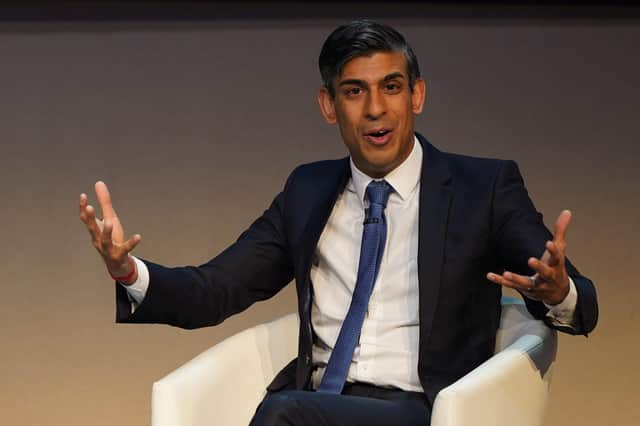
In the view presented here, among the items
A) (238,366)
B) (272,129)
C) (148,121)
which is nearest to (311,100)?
(272,129)

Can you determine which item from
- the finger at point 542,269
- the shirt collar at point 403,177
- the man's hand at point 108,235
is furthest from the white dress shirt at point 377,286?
the finger at point 542,269

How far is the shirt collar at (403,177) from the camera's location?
8.77 feet

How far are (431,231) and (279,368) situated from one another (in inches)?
22.3

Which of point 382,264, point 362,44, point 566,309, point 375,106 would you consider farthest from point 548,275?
point 362,44

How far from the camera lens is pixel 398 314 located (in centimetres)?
260

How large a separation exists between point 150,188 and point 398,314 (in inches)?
59.2

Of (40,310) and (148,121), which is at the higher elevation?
(148,121)

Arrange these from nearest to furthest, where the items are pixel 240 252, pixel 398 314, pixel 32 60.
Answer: pixel 398 314 → pixel 240 252 → pixel 32 60

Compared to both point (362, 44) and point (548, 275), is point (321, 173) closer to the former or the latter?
point (362, 44)

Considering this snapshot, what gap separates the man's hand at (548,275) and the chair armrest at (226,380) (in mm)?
748

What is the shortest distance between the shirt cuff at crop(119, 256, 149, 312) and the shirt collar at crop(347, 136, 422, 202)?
55 centimetres

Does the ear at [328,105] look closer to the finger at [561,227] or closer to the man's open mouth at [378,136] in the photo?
the man's open mouth at [378,136]

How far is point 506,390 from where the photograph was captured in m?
2.36

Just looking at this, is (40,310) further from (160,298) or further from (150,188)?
(160,298)
